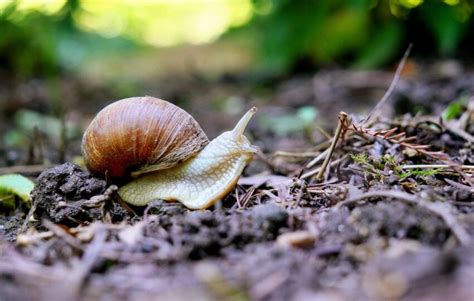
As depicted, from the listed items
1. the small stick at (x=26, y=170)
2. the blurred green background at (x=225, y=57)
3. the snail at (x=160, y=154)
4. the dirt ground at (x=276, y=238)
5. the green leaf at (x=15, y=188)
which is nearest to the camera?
the dirt ground at (x=276, y=238)

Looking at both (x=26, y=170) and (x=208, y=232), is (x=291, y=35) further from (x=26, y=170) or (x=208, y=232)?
(x=208, y=232)

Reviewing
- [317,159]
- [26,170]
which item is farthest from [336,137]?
[26,170]

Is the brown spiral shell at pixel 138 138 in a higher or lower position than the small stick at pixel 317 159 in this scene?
higher

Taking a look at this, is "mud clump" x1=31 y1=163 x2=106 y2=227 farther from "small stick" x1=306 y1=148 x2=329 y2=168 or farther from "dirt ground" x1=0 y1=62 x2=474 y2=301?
"small stick" x1=306 y1=148 x2=329 y2=168

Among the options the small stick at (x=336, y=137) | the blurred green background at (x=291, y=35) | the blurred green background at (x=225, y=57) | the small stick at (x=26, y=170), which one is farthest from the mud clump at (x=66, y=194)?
the blurred green background at (x=291, y=35)

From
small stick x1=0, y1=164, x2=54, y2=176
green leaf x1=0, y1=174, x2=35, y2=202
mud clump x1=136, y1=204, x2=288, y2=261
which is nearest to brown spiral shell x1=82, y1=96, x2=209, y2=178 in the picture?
green leaf x1=0, y1=174, x2=35, y2=202

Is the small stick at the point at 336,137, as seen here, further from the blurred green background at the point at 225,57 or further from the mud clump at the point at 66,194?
the blurred green background at the point at 225,57

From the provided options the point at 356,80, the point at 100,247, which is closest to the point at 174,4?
the point at 356,80

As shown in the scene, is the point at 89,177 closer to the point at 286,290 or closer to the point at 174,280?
the point at 174,280
